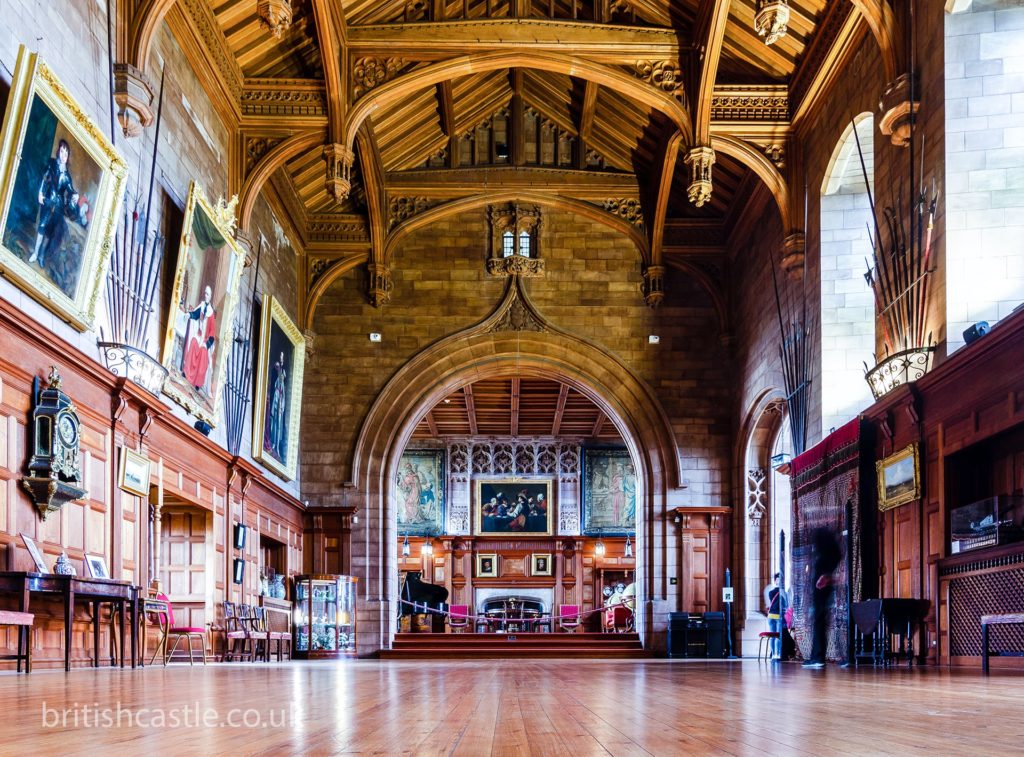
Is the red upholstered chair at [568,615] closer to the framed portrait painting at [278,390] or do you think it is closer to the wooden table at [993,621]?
the framed portrait painting at [278,390]

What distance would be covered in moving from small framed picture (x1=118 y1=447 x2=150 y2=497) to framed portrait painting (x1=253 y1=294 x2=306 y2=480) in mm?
4665

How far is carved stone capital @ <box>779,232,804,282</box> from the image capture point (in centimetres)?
1470

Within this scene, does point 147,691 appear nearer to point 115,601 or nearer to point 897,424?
point 115,601

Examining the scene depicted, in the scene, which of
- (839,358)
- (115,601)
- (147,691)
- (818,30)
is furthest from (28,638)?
(818,30)

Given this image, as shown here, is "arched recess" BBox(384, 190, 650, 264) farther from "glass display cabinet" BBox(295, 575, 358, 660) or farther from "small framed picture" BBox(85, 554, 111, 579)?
"small framed picture" BBox(85, 554, 111, 579)

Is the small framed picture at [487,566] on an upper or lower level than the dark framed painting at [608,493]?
lower

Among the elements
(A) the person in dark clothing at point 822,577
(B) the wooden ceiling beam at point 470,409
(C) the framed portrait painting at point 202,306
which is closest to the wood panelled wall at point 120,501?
(C) the framed portrait painting at point 202,306

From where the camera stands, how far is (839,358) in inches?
535

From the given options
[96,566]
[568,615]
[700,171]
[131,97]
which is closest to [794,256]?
[700,171]

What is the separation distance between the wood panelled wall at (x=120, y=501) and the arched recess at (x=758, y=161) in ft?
25.5

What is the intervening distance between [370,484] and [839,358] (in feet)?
30.0

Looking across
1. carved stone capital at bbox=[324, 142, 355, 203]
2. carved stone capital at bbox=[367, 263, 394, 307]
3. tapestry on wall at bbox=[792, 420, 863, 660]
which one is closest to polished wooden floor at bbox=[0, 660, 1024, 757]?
tapestry on wall at bbox=[792, 420, 863, 660]

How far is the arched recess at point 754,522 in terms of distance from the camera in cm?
1864

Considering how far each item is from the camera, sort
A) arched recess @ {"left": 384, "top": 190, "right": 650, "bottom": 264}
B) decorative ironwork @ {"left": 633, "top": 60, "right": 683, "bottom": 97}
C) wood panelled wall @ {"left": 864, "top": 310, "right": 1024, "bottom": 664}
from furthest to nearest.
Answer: arched recess @ {"left": 384, "top": 190, "right": 650, "bottom": 264} → decorative ironwork @ {"left": 633, "top": 60, "right": 683, "bottom": 97} → wood panelled wall @ {"left": 864, "top": 310, "right": 1024, "bottom": 664}
